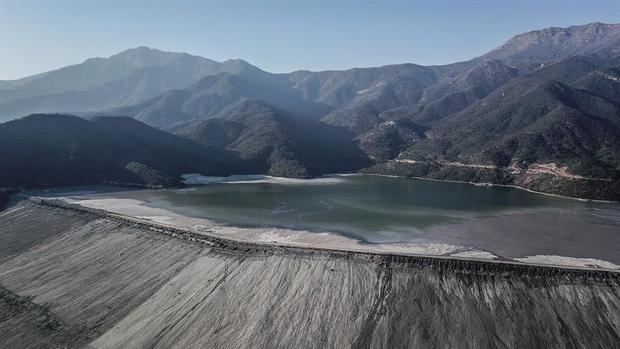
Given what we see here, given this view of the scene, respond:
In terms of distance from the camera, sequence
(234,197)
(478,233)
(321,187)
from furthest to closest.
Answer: (321,187) < (234,197) < (478,233)

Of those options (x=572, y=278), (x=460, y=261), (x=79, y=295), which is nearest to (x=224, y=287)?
(x=79, y=295)

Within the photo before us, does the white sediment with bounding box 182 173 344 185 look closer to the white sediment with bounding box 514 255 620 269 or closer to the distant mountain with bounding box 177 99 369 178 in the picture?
the distant mountain with bounding box 177 99 369 178

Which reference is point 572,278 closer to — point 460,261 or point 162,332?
point 460,261

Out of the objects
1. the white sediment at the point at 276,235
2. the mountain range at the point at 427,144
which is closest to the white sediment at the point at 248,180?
the mountain range at the point at 427,144

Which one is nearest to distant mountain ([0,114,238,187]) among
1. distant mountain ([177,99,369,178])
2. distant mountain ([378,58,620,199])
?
distant mountain ([177,99,369,178])

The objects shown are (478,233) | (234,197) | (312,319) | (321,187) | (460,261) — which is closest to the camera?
(312,319)

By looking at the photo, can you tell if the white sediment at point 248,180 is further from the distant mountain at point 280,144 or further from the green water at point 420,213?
the green water at point 420,213
